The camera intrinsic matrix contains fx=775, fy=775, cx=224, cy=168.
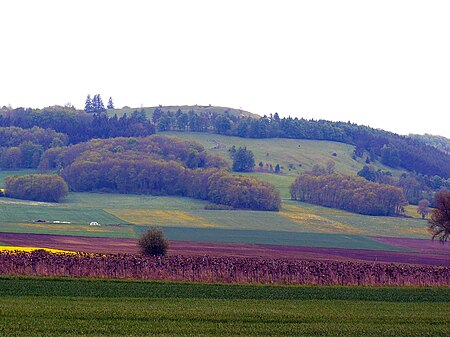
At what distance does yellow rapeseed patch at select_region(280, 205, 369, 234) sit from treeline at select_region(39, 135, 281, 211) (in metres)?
6.71

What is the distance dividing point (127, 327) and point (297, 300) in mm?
11382

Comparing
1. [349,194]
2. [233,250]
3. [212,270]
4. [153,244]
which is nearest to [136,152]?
[349,194]

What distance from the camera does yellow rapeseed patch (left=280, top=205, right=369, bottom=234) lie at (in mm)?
110006

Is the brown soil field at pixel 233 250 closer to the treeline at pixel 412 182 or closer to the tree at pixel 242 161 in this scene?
the treeline at pixel 412 182

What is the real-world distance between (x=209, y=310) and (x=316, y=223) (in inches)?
3524

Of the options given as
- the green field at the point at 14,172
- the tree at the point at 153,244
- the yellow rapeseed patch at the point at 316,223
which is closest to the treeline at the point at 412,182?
the yellow rapeseed patch at the point at 316,223

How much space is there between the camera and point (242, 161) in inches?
7052

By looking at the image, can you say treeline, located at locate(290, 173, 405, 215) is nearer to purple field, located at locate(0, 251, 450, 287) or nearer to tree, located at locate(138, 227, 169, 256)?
tree, located at locate(138, 227, 169, 256)

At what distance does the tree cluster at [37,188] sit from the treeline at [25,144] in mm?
40932

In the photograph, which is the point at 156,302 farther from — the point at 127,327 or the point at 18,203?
the point at 18,203

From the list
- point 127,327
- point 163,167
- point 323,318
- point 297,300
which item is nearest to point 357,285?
point 297,300

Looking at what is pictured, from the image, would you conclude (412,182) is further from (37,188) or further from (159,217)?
(37,188)

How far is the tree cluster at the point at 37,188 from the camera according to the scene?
13100 cm

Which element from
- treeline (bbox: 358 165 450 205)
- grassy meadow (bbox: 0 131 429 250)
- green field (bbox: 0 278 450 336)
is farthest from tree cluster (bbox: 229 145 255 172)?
green field (bbox: 0 278 450 336)
